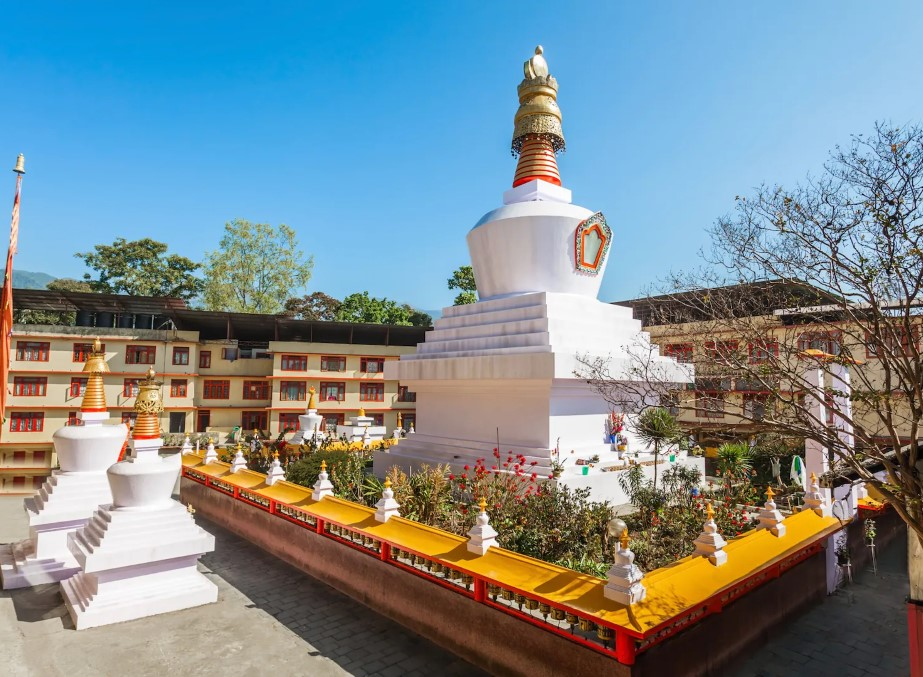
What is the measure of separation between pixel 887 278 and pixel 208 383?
31.2 metres

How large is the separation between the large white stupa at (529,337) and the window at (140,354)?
65.2ft

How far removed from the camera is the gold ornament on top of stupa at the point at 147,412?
326 inches

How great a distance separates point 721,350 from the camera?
635cm

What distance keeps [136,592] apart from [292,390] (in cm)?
2365

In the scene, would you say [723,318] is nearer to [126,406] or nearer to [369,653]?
[369,653]

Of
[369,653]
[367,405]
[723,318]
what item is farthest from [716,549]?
[367,405]

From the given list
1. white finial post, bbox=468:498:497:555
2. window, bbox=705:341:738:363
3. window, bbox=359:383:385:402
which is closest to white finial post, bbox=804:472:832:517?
window, bbox=705:341:738:363

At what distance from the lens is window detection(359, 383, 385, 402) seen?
32156 mm

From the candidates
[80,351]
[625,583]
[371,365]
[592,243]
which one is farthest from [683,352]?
[80,351]

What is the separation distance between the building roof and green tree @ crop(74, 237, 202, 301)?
17762 millimetres

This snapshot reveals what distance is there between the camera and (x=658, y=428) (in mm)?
9562

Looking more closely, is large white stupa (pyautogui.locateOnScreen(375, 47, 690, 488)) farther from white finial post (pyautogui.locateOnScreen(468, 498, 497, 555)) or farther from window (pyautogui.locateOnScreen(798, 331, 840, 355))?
white finial post (pyautogui.locateOnScreen(468, 498, 497, 555))

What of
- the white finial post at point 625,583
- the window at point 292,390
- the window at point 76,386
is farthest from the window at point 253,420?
the white finial post at point 625,583

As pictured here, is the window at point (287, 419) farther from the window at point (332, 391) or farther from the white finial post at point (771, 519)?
the white finial post at point (771, 519)
